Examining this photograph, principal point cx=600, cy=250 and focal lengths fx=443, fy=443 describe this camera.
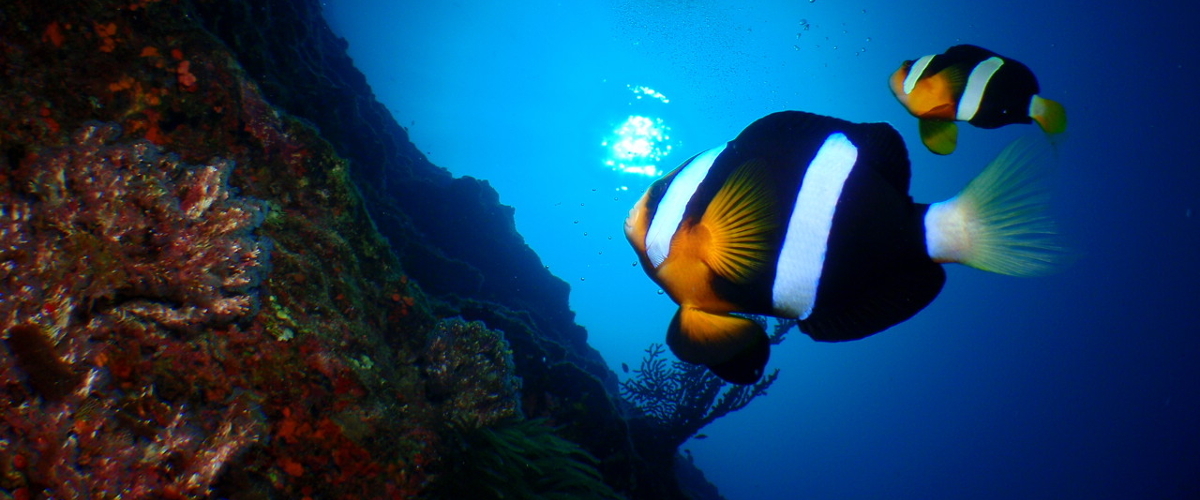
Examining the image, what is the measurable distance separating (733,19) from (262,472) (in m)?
36.9

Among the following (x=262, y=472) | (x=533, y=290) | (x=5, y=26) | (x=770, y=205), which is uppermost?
(x=533, y=290)

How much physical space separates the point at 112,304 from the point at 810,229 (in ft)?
8.47

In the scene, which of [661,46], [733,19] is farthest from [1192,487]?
[661,46]

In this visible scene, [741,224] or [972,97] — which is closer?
[741,224]

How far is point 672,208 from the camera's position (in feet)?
3.67

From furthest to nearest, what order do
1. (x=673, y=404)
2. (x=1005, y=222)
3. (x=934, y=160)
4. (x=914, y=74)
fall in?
(x=934, y=160)
(x=673, y=404)
(x=914, y=74)
(x=1005, y=222)

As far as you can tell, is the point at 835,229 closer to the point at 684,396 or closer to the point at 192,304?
the point at 192,304

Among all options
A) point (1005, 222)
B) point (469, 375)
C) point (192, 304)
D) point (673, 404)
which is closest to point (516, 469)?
point (469, 375)

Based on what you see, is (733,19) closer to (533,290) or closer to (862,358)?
(533,290)

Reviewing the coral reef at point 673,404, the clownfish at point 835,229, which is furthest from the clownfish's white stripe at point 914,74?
the coral reef at point 673,404

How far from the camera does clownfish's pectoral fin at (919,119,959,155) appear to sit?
1.84 meters

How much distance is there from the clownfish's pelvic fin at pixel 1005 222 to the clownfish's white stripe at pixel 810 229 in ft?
0.70

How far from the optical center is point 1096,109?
2820 cm

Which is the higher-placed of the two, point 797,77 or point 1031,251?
point 797,77
